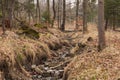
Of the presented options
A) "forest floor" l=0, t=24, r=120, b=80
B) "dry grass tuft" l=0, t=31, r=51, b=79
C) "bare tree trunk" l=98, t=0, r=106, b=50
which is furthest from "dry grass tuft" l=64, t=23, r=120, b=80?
"dry grass tuft" l=0, t=31, r=51, b=79

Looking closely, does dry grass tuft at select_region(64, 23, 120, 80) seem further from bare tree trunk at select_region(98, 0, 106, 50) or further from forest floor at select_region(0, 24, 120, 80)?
bare tree trunk at select_region(98, 0, 106, 50)

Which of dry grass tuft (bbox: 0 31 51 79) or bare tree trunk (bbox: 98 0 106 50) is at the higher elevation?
bare tree trunk (bbox: 98 0 106 50)

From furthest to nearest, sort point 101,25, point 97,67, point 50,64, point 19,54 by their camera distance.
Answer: point 50,64 → point 101,25 → point 19,54 → point 97,67

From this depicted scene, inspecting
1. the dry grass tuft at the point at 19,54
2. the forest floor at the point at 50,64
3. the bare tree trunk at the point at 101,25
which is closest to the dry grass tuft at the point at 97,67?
the forest floor at the point at 50,64

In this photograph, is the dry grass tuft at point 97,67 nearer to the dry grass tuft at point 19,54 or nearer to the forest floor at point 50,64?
the forest floor at point 50,64

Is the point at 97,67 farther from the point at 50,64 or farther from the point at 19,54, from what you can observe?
the point at 50,64

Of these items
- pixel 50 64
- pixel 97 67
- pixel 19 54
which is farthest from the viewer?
pixel 50 64

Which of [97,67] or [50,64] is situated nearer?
[97,67]

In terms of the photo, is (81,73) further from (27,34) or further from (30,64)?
(27,34)

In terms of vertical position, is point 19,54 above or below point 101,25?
below

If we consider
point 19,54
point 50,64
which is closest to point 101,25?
point 50,64

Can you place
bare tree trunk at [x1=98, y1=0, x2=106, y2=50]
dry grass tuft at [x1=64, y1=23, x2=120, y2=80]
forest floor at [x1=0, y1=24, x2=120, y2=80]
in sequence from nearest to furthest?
dry grass tuft at [x1=64, y1=23, x2=120, y2=80], forest floor at [x1=0, y1=24, x2=120, y2=80], bare tree trunk at [x1=98, y1=0, x2=106, y2=50]

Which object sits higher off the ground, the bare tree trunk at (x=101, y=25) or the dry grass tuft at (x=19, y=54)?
the bare tree trunk at (x=101, y=25)

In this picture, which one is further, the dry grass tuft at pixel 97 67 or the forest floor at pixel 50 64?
the forest floor at pixel 50 64
